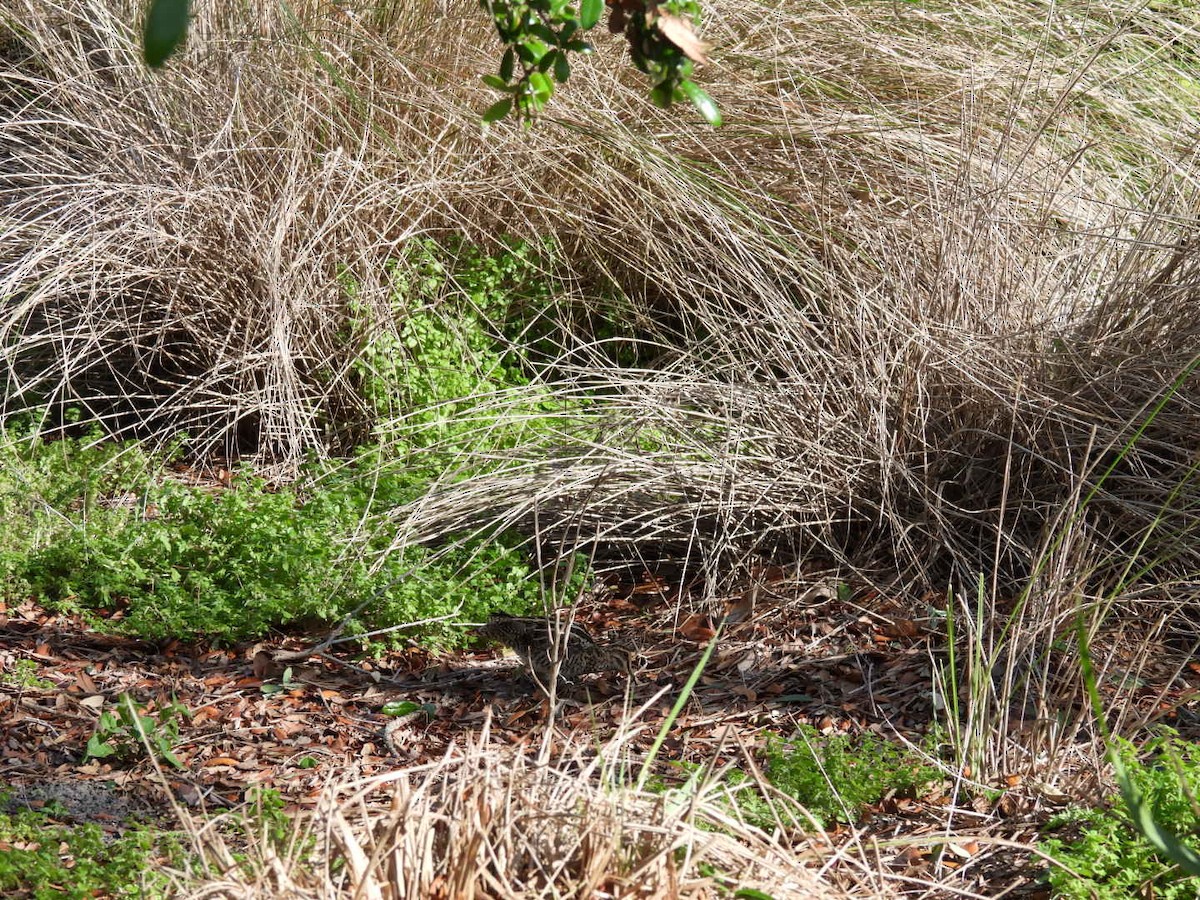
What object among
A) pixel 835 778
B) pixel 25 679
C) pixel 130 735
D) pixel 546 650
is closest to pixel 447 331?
pixel 546 650

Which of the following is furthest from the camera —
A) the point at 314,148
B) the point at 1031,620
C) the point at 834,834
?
the point at 314,148

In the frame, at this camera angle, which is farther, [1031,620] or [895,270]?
[895,270]

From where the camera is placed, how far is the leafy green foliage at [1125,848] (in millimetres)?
2494

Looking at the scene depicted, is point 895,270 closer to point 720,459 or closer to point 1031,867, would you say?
point 720,459

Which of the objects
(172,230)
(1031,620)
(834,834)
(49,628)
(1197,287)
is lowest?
(49,628)

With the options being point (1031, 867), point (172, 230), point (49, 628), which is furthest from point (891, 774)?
point (172, 230)

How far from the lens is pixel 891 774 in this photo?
122 inches

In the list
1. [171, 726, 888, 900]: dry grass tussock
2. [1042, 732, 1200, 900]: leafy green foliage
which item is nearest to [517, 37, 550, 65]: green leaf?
[171, 726, 888, 900]: dry grass tussock

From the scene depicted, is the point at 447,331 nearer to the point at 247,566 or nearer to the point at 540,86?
the point at 247,566

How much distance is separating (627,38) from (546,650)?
2.27 metres

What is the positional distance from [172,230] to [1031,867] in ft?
13.9

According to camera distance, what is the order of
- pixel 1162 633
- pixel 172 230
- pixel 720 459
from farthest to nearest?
pixel 172 230 → pixel 720 459 → pixel 1162 633

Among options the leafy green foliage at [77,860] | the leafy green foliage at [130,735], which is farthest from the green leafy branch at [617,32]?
the leafy green foliage at [130,735]

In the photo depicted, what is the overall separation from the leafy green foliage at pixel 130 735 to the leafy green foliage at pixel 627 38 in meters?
2.11
